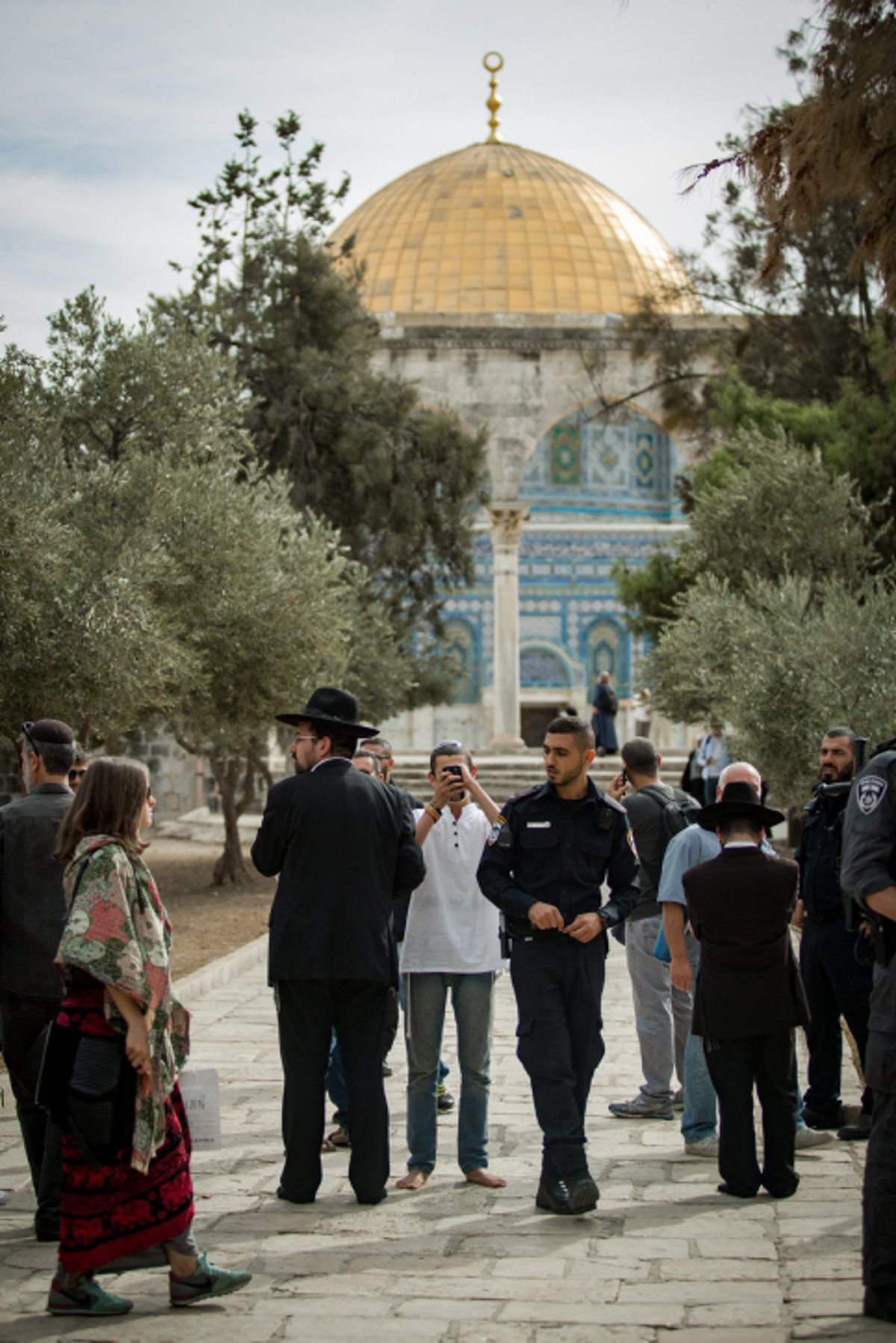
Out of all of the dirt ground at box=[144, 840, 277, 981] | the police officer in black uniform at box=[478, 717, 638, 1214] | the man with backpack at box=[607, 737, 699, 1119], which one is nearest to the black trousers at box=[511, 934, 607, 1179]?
the police officer in black uniform at box=[478, 717, 638, 1214]

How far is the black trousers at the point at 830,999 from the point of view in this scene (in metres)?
6.50

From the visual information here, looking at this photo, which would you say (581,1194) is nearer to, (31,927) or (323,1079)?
(323,1079)

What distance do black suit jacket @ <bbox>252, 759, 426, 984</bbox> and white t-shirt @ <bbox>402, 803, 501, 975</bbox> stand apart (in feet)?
1.18

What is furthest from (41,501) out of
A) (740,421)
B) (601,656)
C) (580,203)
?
(580,203)

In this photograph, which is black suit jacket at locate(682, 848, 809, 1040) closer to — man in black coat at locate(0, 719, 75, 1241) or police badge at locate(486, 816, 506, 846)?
police badge at locate(486, 816, 506, 846)

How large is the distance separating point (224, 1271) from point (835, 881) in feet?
10.3

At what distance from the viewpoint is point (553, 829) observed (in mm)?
5520

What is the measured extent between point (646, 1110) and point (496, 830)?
1863 millimetres

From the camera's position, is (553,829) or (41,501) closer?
(553,829)

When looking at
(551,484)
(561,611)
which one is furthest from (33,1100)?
(561,611)

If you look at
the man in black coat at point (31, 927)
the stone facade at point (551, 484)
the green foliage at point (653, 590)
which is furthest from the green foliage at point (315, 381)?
the man in black coat at point (31, 927)

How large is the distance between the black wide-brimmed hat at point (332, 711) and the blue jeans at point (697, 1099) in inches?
65.9

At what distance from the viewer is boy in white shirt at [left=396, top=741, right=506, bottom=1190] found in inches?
224

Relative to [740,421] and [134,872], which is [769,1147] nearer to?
[134,872]
